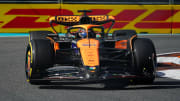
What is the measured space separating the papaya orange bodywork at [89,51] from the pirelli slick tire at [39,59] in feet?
1.76

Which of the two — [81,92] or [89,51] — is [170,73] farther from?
[81,92]

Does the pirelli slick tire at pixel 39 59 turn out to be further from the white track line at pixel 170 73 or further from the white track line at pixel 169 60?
the white track line at pixel 169 60

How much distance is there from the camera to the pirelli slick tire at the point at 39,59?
6449 mm

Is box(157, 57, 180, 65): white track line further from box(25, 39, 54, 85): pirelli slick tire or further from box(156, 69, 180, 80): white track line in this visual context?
box(25, 39, 54, 85): pirelli slick tire

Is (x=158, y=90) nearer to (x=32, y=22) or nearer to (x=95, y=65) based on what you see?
(x=95, y=65)

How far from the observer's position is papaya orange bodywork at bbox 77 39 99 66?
6.35 meters

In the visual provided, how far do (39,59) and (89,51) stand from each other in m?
0.84

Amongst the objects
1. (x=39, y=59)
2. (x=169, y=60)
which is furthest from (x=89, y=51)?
(x=169, y=60)

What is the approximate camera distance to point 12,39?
1538 cm

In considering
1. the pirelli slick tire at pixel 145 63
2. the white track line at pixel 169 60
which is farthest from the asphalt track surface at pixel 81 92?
the white track line at pixel 169 60

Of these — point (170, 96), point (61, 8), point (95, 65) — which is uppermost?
point (61, 8)

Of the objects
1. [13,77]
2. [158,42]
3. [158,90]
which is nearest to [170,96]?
[158,90]

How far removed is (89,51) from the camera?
21.6ft

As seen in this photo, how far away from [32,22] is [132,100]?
1156 cm
